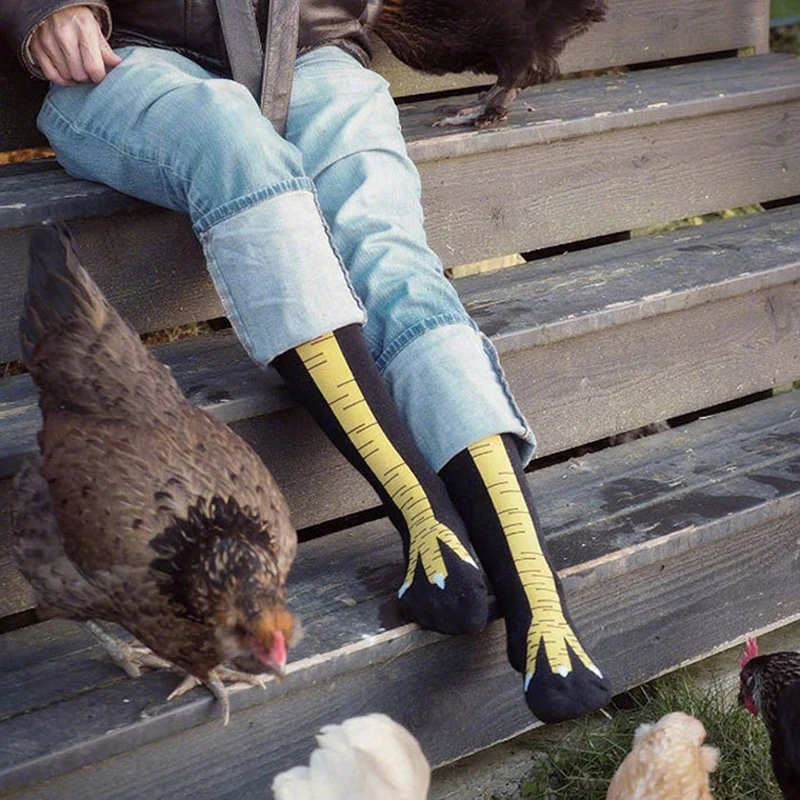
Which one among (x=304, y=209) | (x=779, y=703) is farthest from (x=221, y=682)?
(x=779, y=703)

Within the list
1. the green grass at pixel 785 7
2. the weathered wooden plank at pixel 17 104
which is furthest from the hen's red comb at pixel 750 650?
the green grass at pixel 785 7

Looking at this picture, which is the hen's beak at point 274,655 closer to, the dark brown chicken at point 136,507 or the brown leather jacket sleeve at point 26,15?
the dark brown chicken at point 136,507

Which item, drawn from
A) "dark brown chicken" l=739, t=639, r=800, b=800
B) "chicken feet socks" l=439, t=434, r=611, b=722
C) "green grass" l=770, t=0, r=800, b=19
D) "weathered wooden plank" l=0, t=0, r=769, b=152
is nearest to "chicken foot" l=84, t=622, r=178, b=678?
"chicken feet socks" l=439, t=434, r=611, b=722

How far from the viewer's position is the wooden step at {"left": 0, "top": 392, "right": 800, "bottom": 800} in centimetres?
167

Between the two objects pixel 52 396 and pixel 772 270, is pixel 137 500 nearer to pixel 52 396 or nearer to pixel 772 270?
pixel 52 396

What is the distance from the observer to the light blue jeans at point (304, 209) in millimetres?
1893

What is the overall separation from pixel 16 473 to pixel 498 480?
691mm

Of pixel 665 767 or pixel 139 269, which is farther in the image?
pixel 139 269

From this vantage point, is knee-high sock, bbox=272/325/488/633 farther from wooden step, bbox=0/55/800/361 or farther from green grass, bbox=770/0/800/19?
green grass, bbox=770/0/800/19

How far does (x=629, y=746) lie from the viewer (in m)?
2.06

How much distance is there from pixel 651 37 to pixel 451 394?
162cm

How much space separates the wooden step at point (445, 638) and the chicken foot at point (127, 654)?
20mm

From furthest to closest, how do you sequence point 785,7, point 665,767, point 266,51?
point 785,7 < point 266,51 < point 665,767

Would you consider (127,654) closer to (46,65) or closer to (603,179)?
(46,65)
